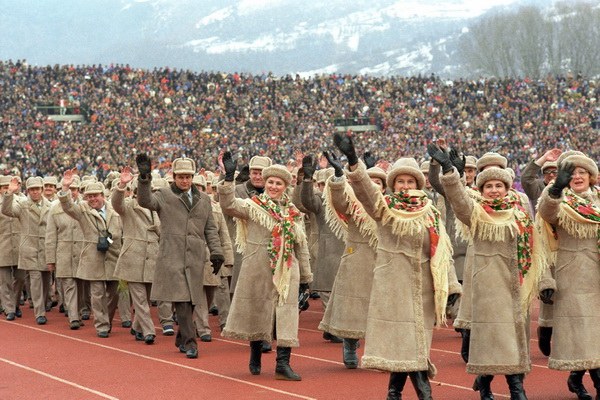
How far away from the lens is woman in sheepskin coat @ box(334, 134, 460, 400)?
948 cm

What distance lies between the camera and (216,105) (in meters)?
49.8

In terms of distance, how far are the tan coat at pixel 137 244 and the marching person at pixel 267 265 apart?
3484 millimetres

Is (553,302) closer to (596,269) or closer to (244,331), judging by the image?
(596,269)

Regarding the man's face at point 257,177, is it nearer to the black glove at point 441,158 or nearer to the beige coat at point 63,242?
the beige coat at point 63,242

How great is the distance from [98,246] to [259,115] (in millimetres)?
34018

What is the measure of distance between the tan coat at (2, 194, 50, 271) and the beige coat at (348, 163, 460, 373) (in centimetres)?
913

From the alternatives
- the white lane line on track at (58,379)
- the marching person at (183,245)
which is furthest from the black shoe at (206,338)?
the white lane line on track at (58,379)

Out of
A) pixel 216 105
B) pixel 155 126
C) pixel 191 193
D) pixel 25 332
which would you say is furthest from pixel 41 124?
pixel 191 193

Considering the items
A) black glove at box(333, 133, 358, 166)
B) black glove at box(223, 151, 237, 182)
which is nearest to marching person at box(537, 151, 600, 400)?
black glove at box(333, 133, 358, 166)

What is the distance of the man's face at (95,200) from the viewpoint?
16031 mm

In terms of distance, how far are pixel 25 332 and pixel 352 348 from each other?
550 centimetres

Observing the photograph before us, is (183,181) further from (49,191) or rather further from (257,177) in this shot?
(49,191)

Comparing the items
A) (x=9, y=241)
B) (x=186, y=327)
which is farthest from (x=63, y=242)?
(x=186, y=327)

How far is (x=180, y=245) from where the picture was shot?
1331 centimetres
